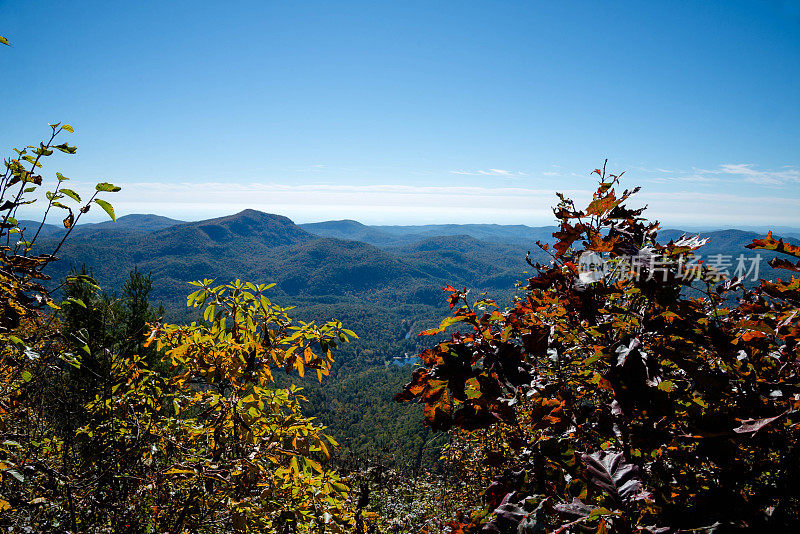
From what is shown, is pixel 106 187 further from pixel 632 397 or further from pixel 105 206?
pixel 632 397

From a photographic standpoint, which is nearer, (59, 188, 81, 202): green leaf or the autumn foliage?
the autumn foliage

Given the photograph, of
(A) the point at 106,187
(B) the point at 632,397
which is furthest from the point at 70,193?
(B) the point at 632,397

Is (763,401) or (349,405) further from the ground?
(763,401)

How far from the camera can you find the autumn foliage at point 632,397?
1.04 meters

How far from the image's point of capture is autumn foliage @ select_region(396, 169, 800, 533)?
40.8 inches

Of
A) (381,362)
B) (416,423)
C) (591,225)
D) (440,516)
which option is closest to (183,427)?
(591,225)

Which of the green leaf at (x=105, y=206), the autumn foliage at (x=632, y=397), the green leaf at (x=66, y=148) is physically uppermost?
the green leaf at (x=66, y=148)

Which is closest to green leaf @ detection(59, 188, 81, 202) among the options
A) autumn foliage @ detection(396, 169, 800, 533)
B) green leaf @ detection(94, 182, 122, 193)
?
green leaf @ detection(94, 182, 122, 193)

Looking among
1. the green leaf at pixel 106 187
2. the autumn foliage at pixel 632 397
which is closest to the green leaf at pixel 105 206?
the green leaf at pixel 106 187

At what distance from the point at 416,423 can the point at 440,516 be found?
288 ft

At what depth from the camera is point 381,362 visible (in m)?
169

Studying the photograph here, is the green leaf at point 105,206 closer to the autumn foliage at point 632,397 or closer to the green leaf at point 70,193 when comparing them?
the green leaf at point 70,193

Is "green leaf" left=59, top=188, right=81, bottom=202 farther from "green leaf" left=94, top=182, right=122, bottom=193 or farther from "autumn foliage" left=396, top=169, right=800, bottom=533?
"autumn foliage" left=396, top=169, right=800, bottom=533

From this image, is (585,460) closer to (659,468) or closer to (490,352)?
(490,352)
